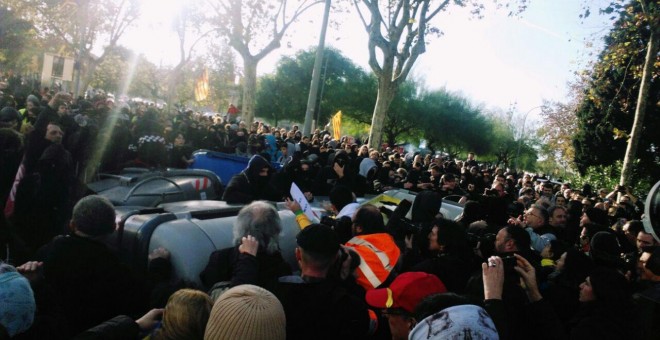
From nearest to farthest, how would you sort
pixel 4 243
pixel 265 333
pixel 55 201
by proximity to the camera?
pixel 265 333
pixel 4 243
pixel 55 201

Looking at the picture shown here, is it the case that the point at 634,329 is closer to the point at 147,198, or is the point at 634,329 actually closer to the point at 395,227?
the point at 395,227

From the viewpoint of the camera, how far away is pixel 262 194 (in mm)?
6535

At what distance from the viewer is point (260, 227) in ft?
11.1

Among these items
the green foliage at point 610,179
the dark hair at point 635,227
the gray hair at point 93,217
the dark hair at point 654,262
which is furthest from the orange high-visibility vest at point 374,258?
the green foliage at point 610,179

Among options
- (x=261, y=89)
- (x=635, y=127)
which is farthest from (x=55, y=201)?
(x=261, y=89)

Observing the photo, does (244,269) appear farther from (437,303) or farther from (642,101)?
(642,101)

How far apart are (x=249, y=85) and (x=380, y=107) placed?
677 centimetres

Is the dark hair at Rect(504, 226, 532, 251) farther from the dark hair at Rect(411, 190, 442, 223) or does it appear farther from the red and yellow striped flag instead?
the red and yellow striped flag

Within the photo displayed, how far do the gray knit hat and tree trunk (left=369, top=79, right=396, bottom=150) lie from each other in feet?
59.0

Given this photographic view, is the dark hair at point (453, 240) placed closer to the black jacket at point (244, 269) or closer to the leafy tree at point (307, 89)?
the black jacket at point (244, 269)

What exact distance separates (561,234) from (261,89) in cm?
4429

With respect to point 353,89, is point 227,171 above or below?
below

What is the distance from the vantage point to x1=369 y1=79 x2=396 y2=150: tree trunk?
64.1 ft

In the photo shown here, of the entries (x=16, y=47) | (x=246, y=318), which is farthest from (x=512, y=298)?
(x=16, y=47)
